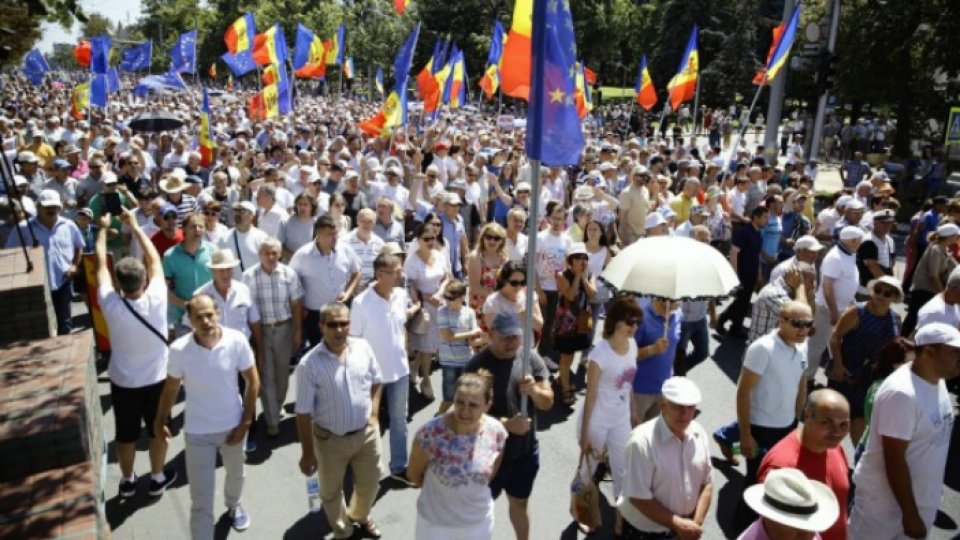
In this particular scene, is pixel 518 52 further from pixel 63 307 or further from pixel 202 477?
pixel 63 307

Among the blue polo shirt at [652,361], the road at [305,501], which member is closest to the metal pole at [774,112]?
the road at [305,501]

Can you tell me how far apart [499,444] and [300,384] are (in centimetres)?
133

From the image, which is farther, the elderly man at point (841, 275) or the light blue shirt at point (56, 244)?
the light blue shirt at point (56, 244)

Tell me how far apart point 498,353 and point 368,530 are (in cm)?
167

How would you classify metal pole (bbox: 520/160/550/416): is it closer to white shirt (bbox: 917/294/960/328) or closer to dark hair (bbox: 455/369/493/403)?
dark hair (bbox: 455/369/493/403)

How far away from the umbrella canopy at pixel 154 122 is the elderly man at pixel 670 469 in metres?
12.5

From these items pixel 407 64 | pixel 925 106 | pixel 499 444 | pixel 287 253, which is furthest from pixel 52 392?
pixel 925 106

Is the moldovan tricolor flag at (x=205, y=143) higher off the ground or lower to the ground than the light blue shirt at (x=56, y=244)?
higher

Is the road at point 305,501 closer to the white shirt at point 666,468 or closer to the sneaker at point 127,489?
the sneaker at point 127,489

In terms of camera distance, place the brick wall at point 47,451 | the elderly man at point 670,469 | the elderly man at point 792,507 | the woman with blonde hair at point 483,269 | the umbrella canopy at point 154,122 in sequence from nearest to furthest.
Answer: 1. the elderly man at point 792,507
2. the brick wall at point 47,451
3. the elderly man at point 670,469
4. the woman with blonde hair at point 483,269
5. the umbrella canopy at point 154,122

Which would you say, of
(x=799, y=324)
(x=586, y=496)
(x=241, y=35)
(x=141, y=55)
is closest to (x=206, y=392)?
(x=586, y=496)

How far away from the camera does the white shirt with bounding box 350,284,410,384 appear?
5066 mm

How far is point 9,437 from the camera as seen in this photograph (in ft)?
10.7

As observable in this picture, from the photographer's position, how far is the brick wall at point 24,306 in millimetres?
4711
